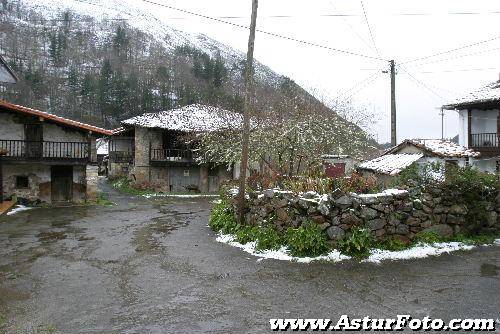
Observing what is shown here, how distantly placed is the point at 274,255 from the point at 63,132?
17334 millimetres

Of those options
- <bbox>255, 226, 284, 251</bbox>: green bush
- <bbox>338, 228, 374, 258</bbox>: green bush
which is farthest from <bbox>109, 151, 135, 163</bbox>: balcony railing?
<bbox>338, 228, 374, 258</bbox>: green bush

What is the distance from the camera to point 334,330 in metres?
5.23

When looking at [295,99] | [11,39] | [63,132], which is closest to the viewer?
[295,99]

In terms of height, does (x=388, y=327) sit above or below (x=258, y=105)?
below

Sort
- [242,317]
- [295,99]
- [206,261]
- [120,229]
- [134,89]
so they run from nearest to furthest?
1. [242,317]
2. [206,261]
3. [120,229]
4. [295,99]
5. [134,89]

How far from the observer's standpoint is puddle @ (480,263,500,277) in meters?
7.41

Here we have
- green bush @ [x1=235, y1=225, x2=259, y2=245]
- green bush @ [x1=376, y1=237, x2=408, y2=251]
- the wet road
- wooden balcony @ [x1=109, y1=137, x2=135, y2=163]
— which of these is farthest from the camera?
wooden balcony @ [x1=109, y1=137, x2=135, y2=163]

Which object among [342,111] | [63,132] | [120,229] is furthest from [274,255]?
[342,111]

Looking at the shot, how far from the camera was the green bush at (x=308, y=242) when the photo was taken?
877 centimetres

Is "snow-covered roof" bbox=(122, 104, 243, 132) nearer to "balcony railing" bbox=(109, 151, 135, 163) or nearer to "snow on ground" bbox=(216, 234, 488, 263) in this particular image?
"balcony railing" bbox=(109, 151, 135, 163)

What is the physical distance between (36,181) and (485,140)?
25758 millimetres

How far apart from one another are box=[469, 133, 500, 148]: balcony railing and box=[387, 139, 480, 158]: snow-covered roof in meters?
2.37

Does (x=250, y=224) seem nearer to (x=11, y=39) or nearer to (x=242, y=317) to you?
(x=242, y=317)

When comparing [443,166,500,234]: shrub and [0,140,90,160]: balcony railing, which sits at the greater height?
[0,140,90,160]: balcony railing
